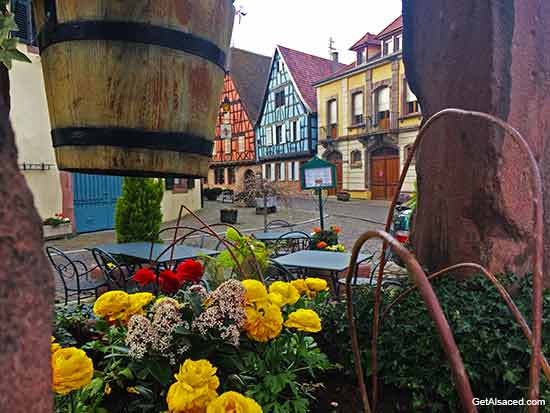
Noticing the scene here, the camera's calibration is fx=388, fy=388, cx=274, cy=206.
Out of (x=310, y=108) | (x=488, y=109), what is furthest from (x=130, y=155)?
(x=310, y=108)

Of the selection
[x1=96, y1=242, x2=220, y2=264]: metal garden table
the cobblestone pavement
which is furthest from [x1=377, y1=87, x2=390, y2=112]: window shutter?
[x1=96, y1=242, x2=220, y2=264]: metal garden table

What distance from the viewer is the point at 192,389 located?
853mm

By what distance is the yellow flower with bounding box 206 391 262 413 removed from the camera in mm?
830

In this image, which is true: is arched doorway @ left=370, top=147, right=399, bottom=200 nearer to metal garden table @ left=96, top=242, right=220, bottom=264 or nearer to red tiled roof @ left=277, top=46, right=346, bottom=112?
red tiled roof @ left=277, top=46, right=346, bottom=112

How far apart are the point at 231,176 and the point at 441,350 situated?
27278 millimetres

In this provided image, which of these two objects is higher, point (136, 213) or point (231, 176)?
point (231, 176)

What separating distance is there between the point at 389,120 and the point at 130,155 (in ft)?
62.7

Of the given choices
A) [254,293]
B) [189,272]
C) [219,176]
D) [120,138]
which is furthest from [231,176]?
[120,138]

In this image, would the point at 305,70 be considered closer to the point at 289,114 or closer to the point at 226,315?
the point at 289,114

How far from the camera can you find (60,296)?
4207 mm

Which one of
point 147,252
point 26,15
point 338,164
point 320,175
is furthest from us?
point 338,164

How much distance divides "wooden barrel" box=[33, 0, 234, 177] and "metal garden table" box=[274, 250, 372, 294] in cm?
219

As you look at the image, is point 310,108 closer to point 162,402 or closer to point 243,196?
point 243,196

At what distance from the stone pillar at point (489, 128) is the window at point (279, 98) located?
2274 centimetres
